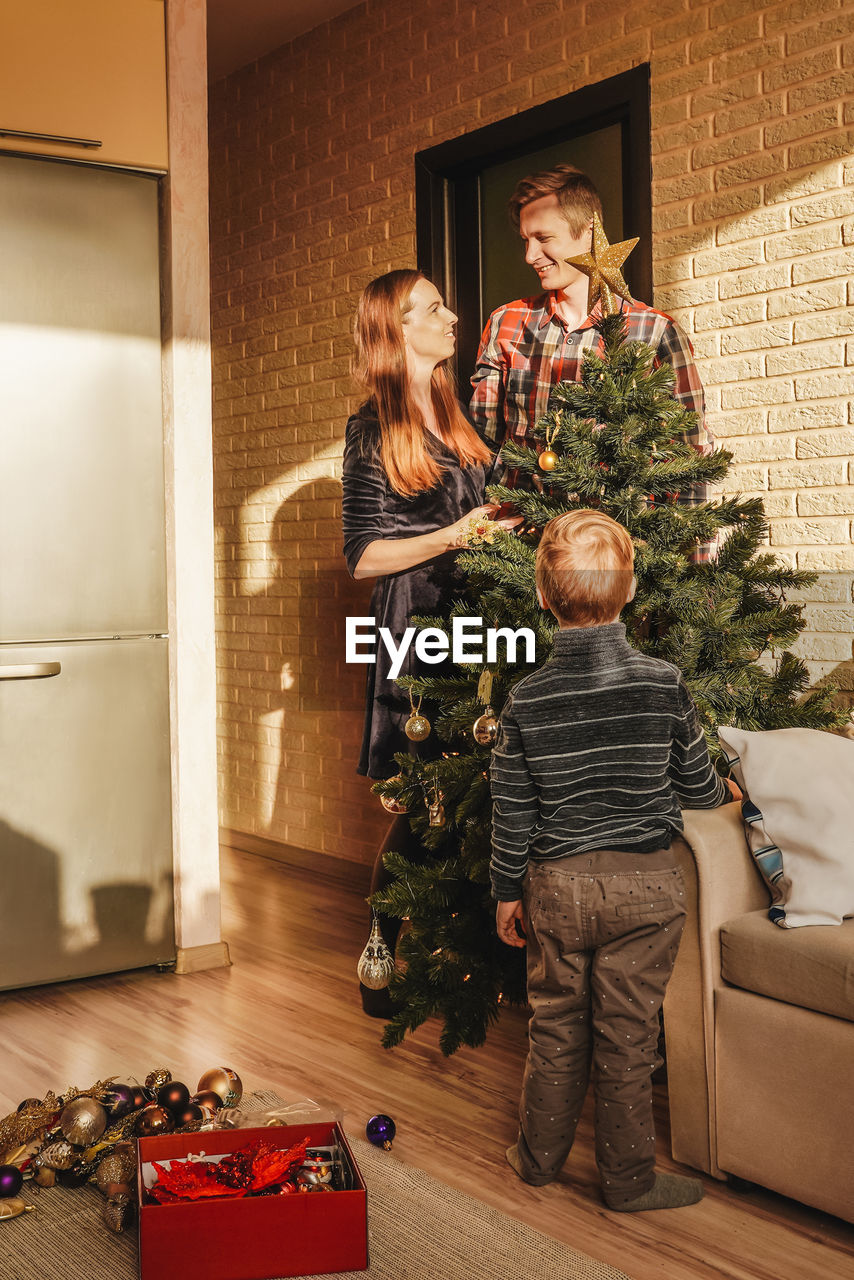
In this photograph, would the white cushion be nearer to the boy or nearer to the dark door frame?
the boy

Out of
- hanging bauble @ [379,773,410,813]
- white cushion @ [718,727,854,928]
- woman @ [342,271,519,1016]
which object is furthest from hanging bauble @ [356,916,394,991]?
white cushion @ [718,727,854,928]

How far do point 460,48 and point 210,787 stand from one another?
2.53 meters

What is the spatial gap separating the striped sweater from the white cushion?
173mm

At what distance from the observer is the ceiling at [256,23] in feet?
14.2

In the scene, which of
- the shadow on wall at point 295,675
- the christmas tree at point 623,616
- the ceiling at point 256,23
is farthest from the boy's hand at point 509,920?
the ceiling at point 256,23

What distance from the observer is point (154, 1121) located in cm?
212

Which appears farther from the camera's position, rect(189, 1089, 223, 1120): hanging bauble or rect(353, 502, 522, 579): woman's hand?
rect(353, 502, 522, 579): woman's hand

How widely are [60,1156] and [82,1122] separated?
0.08 meters

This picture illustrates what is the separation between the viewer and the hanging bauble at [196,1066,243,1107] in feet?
7.49

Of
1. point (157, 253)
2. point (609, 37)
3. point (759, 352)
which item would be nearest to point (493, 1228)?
point (759, 352)

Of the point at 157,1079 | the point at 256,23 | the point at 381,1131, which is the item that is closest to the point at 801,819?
the point at 381,1131

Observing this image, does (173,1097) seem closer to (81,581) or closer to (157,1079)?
(157,1079)

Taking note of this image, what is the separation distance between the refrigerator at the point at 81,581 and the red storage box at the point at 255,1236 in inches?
58.9

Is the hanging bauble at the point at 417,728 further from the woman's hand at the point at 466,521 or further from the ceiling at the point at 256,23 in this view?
the ceiling at the point at 256,23
